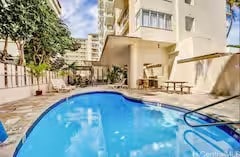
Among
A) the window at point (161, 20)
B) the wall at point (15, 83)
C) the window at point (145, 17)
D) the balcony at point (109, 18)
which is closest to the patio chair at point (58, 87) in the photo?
the wall at point (15, 83)

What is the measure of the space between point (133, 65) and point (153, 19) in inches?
156

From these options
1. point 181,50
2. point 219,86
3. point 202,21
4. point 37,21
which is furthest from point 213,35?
point 37,21

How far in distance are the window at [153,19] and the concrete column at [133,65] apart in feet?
6.28

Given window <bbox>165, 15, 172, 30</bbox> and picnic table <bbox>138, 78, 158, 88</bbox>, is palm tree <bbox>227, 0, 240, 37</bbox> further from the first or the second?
picnic table <bbox>138, 78, 158, 88</bbox>

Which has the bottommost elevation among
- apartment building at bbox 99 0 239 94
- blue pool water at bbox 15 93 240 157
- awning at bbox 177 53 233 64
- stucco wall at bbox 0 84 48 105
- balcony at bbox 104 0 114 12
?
blue pool water at bbox 15 93 240 157

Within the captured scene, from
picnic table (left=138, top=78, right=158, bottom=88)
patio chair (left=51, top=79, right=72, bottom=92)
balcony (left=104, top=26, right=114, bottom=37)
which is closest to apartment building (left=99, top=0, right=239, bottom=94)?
picnic table (left=138, top=78, right=158, bottom=88)

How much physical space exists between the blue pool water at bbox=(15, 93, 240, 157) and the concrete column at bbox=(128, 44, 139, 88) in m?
9.46

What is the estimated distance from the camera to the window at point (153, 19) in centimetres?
1689

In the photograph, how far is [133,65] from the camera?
18.1 meters

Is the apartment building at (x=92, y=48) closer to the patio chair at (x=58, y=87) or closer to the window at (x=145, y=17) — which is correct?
the patio chair at (x=58, y=87)

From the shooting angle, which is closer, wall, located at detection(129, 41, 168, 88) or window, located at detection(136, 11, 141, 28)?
window, located at detection(136, 11, 141, 28)

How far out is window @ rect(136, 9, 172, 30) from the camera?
16891 millimetres

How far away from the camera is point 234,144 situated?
4.61m

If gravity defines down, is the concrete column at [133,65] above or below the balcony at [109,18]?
below
